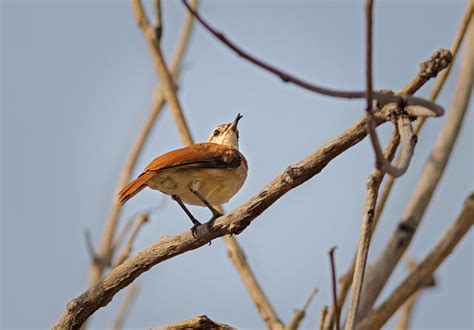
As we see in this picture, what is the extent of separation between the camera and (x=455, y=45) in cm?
580

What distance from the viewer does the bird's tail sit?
5594 mm

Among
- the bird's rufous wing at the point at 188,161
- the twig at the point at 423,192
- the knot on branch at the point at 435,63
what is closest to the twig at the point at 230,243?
the bird's rufous wing at the point at 188,161

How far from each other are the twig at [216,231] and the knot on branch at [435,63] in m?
0.24

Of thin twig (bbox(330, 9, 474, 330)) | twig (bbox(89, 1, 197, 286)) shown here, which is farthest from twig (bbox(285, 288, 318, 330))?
twig (bbox(89, 1, 197, 286))

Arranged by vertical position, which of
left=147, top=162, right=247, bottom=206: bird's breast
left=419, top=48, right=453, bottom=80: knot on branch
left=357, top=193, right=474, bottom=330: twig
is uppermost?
left=147, top=162, right=247, bottom=206: bird's breast

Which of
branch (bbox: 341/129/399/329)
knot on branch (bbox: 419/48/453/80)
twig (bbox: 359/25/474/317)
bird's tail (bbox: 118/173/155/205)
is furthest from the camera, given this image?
twig (bbox: 359/25/474/317)

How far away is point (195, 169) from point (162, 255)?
5.10ft

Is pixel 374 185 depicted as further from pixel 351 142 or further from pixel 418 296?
pixel 418 296

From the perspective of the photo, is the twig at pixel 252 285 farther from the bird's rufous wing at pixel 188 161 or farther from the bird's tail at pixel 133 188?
the bird's tail at pixel 133 188

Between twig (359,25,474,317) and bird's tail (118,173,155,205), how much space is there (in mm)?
1698

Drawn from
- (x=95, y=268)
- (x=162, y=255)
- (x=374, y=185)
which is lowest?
(x=374, y=185)

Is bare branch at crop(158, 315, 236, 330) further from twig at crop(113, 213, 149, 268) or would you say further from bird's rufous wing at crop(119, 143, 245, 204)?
twig at crop(113, 213, 149, 268)

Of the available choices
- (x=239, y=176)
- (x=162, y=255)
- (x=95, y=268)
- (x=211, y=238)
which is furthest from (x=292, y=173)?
(x=95, y=268)

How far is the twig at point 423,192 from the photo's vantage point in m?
5.95
